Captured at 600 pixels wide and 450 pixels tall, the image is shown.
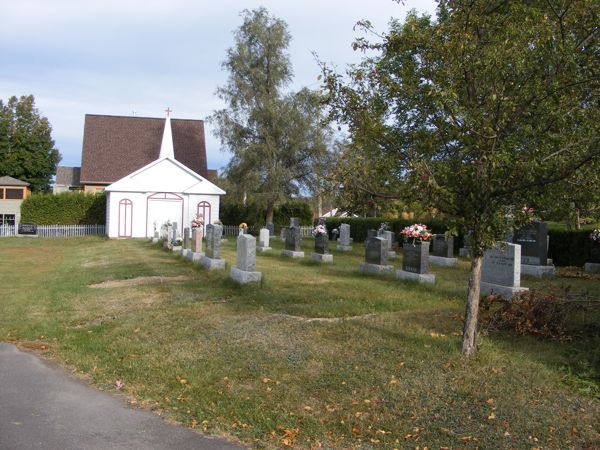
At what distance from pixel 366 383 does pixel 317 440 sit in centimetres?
129

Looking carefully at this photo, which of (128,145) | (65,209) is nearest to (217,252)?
(65,209)

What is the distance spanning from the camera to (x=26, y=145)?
5772cm

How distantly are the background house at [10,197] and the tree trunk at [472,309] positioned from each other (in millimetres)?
48059

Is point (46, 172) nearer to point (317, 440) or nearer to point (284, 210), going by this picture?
point (284, 210)

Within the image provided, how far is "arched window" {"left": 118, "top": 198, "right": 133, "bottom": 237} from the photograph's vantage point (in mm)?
34438

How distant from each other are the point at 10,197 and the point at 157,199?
20.5 meters

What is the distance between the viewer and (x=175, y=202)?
117 ft

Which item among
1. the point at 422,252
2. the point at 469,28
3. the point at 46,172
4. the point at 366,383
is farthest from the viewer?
the point at 46,172

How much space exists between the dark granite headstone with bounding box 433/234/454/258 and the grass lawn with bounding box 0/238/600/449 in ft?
22.7

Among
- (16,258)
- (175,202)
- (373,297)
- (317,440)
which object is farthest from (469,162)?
(175,202)

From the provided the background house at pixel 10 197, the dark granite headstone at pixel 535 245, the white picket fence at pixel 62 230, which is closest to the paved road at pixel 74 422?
the dark granite headstone at pixel 535 245

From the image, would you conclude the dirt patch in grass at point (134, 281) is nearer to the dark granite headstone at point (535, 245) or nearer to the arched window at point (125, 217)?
the dark granite headstone at point (535, 245)

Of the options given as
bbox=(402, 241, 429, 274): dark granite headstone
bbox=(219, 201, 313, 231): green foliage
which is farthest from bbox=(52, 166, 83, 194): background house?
bbox=(402, 241, 429, 274): dark granite headstone

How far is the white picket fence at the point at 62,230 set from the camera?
38312 millimetres
